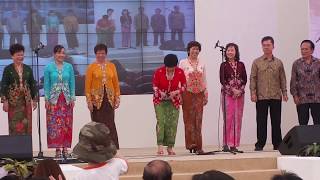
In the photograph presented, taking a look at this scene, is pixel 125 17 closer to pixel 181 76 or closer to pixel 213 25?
pixel 213 25

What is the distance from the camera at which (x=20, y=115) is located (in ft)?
25.0

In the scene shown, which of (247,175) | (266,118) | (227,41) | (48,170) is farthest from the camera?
(227,41)

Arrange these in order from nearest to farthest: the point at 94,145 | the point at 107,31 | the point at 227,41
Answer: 1. the point at 94,145
2. the point at 107,31
3. the point at 227,41

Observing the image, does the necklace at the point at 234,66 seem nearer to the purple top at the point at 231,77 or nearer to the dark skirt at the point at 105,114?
the purple top at the point at 231,77

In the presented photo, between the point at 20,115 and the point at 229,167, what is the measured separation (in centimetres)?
242

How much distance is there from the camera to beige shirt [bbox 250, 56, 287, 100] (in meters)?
8.22

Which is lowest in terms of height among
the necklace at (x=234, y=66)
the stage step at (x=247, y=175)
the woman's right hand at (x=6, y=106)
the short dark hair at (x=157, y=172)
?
the stage step at (x=247, y=175)

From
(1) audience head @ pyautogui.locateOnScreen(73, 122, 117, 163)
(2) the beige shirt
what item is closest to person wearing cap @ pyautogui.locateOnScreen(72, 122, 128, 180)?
(1) audience head @ pyautogui.locateOnScreen(73, 122, 117, 163)

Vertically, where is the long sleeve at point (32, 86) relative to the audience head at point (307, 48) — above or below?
below

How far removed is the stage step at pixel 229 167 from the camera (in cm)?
687

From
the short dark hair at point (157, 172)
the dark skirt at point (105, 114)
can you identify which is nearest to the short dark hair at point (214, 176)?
the short dark hair at point (157, 172)

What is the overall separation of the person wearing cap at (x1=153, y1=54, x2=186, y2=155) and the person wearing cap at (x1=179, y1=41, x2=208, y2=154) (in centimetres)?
14

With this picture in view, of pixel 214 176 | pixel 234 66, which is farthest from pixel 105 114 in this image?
pixel 214 176

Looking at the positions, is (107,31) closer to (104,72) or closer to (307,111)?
(104,72)
